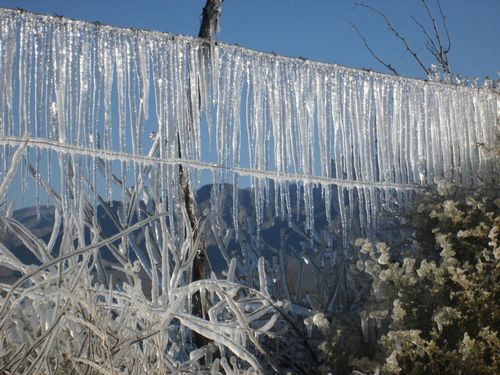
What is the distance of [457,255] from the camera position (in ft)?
8.53

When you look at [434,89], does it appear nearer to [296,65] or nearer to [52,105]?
[296,65]

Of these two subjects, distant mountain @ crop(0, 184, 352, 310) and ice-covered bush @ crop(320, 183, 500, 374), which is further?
distant mountain @ crop(0, 184, 352, 310)

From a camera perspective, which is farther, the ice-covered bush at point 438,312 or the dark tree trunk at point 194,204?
the dark tree trunk at point 194,204

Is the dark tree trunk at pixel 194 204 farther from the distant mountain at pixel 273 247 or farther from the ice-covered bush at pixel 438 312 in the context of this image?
the ice-covered bush at pixel 438 312

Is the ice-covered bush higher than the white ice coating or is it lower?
lower

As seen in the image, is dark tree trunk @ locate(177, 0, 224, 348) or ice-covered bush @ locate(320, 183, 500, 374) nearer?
ice-covered bush @ locate(320, 183, 500, 374)

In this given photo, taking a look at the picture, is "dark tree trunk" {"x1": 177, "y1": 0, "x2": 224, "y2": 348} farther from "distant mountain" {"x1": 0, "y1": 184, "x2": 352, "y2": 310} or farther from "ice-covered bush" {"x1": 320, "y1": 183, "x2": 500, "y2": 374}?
"ice-covered bush" {"x1": 320, "y1": 183, "x2": 500, "y2": 374}

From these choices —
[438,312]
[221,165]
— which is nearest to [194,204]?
[221,165]

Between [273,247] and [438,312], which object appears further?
[273,247]

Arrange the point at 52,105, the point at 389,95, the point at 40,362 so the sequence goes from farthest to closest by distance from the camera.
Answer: the point at 389,95
the point at 52,105
the point at 40,362

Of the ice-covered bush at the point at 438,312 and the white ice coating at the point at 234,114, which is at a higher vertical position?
the white ice coating at the point at 234,114

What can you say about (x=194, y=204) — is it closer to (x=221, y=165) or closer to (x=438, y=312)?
(x=221, y=165)

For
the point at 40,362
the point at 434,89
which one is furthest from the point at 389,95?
the point at 40,362

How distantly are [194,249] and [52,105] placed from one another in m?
1.02
